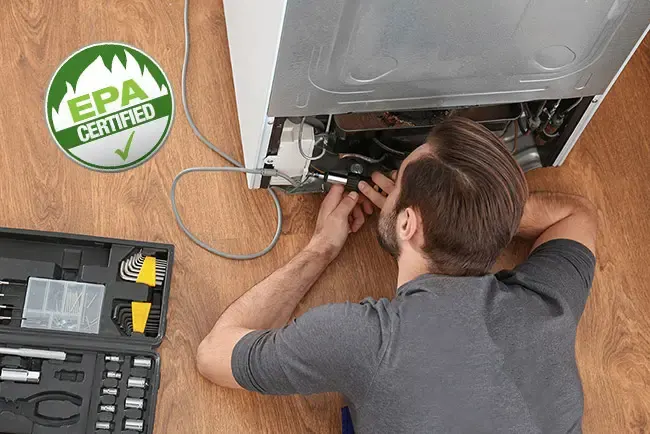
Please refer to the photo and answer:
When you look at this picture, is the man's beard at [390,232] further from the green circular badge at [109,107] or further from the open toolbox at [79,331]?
the green circular badge at [109,107]

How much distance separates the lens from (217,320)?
1.54m

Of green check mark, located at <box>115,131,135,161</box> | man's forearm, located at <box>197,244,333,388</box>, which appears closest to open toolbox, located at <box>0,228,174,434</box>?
man's forearm, located at <box>197,244,333,388</box>

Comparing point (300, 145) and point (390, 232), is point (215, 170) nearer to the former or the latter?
point (300, 145)

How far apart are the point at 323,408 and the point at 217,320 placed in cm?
27

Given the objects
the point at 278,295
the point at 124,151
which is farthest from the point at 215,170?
the point at 278,295

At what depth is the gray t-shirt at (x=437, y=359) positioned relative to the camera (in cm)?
120

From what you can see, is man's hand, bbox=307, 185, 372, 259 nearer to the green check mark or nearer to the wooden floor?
the wooden floor

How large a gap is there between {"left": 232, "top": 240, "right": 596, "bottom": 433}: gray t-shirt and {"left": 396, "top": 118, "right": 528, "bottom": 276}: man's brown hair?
0.04 metres

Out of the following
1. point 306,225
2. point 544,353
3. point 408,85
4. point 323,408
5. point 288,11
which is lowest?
point 323,408

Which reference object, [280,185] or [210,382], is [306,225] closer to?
[280,185]

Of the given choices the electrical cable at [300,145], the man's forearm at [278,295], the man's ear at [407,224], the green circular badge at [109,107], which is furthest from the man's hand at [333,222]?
the green circular badge at [109,107]

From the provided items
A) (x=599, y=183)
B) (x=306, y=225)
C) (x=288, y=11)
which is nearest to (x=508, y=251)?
(x=599, y=183)

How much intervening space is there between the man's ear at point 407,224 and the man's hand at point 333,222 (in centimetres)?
26

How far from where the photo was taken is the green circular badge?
162 cm
